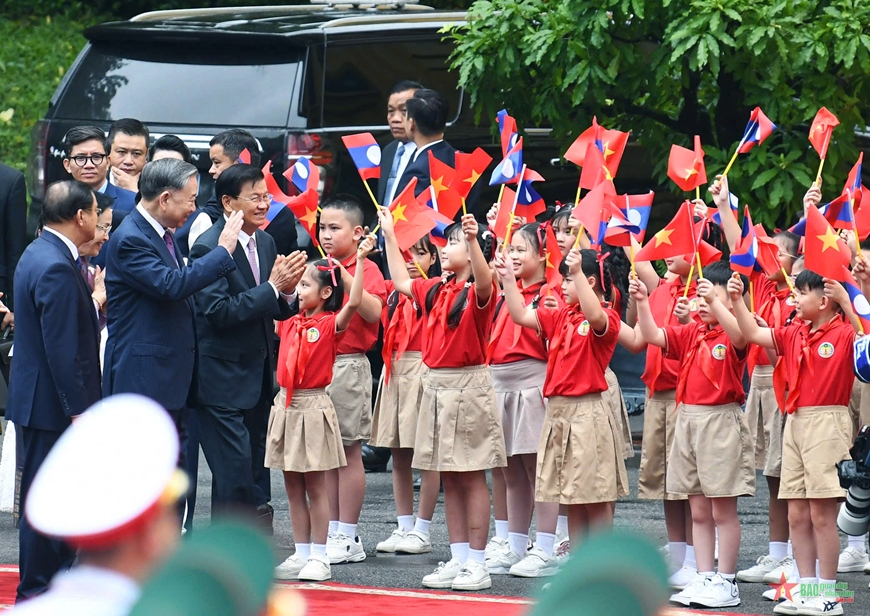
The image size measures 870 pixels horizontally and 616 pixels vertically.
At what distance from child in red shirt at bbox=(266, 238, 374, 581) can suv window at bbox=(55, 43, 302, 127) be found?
8.33ft

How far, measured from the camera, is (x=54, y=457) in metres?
2.55

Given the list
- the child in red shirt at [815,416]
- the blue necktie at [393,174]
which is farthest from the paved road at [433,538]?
the blue necktie at [393,174]

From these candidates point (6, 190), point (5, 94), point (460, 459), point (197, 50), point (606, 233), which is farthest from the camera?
point (5, 94)

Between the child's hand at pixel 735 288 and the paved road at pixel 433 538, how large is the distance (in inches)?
40.1

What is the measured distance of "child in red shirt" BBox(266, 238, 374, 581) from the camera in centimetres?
653

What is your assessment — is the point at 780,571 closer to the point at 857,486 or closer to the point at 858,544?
the point at 858,544

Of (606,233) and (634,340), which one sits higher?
(606,233)

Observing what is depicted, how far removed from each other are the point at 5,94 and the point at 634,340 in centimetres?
1110

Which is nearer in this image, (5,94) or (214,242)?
(214,242)

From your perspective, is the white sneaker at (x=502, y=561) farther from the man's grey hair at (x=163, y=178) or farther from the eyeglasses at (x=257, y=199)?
the man's grey hair at (x=163, y=178)

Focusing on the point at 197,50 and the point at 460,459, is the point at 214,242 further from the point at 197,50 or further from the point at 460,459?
the point at 197,50

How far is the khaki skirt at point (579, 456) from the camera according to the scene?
6.22 meters

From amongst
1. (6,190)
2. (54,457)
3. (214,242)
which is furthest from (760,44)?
(54,457)

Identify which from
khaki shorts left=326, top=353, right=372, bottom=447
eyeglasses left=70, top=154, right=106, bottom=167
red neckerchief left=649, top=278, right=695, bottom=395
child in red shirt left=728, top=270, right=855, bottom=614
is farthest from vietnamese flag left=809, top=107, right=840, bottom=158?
eyeglasses left=70, top=154, right=106, bottom=167
